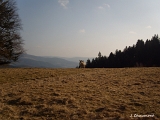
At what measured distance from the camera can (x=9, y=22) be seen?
68.9 ft

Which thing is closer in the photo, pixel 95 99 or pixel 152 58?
pixel 95 99

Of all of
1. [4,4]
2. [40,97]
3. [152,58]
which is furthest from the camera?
[152,58]

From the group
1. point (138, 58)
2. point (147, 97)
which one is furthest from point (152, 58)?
point (147, 97)

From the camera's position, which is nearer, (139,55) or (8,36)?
(8,36)

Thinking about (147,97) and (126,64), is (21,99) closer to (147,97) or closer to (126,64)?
(147,97)

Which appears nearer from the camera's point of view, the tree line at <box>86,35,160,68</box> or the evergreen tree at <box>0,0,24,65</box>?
the evergreen tree at <box>0,0,24,65</box>

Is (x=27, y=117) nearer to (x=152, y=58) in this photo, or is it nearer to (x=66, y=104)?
(x=66, y=104)

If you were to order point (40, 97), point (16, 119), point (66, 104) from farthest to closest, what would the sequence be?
point (40, 97) → point (66, 104) → point (16, 119)

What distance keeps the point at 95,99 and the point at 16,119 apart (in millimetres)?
3933

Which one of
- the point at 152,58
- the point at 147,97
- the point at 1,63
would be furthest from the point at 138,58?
the point at 147,97

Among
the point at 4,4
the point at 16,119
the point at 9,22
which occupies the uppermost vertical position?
the point at 4,4

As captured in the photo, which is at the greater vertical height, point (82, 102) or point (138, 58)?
point (138, 58)

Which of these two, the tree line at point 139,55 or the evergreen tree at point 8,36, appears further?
the tree line at point 139,55

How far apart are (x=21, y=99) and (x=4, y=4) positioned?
15.0 metres
